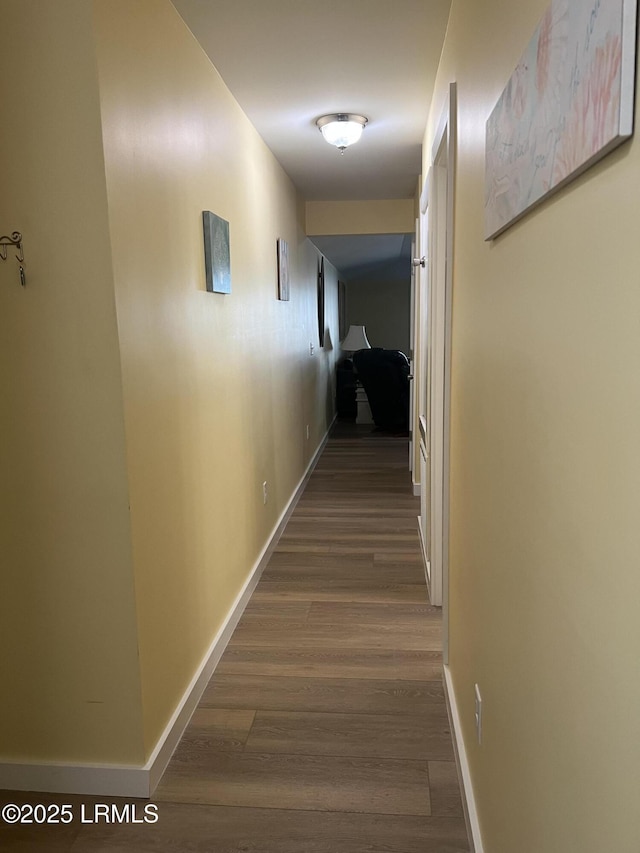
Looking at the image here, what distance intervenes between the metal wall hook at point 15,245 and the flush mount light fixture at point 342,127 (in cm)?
198

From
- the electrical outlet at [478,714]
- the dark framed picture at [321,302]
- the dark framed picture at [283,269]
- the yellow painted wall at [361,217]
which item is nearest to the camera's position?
the electrical outlet at [478,714]

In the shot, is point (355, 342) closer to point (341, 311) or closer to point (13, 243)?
point (341, 311)

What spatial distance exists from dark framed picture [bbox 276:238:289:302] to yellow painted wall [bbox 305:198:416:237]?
1.11 m

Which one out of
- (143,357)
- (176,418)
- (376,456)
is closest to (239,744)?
(176,418)

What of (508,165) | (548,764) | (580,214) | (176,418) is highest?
(508,165)

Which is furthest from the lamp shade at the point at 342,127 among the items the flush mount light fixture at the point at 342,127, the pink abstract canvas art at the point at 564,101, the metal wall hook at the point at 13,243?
the pink abstract canvas art at the point at 564,101

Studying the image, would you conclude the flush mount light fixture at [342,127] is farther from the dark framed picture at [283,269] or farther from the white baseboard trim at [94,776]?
the white baseboard trim at [94,776]

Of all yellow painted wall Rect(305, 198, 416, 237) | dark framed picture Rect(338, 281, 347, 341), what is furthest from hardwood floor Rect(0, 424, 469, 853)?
dark framed picture Rect(338, 281, 347, 341)

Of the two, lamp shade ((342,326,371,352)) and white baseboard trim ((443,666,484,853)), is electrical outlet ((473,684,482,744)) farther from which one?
lamp shade ((342,326,371,352))

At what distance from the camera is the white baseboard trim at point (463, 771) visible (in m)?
1.54

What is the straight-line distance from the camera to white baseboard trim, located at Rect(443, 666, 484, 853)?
1.54 meters

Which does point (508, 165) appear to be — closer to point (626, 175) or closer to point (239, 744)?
point (626, 175)

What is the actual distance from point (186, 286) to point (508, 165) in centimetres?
131

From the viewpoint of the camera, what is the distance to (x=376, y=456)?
6.13 metres
